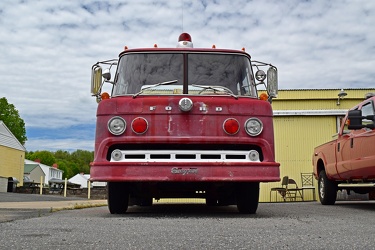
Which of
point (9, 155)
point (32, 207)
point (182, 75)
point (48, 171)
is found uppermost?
point (48, 171)

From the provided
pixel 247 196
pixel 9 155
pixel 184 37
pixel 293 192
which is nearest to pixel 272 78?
pixel 184 37

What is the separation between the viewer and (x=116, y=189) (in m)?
6.85

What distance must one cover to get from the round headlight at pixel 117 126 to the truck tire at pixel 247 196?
74.5 inches

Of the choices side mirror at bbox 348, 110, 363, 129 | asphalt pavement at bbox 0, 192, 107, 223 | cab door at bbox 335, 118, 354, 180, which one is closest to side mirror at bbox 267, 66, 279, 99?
side mirror at bbox 348, 110, 363, 129

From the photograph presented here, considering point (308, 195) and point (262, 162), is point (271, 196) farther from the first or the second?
point (262, 162)

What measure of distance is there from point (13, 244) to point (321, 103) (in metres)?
19.9

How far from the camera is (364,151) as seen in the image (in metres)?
8.95

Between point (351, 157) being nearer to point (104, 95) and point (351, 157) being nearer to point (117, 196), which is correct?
point (117, 196)

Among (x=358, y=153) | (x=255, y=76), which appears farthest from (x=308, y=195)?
(x=255, y=76)

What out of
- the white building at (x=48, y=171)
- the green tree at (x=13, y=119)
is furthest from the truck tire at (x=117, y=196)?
the white building at (x=48, y=171)

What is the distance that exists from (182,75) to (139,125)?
1.09 metres

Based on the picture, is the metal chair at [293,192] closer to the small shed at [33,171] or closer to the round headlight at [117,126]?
the round headlight at [117,126]

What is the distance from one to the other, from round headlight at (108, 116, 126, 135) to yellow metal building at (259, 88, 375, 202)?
16.0 meters

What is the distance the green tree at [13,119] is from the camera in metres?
60.4
